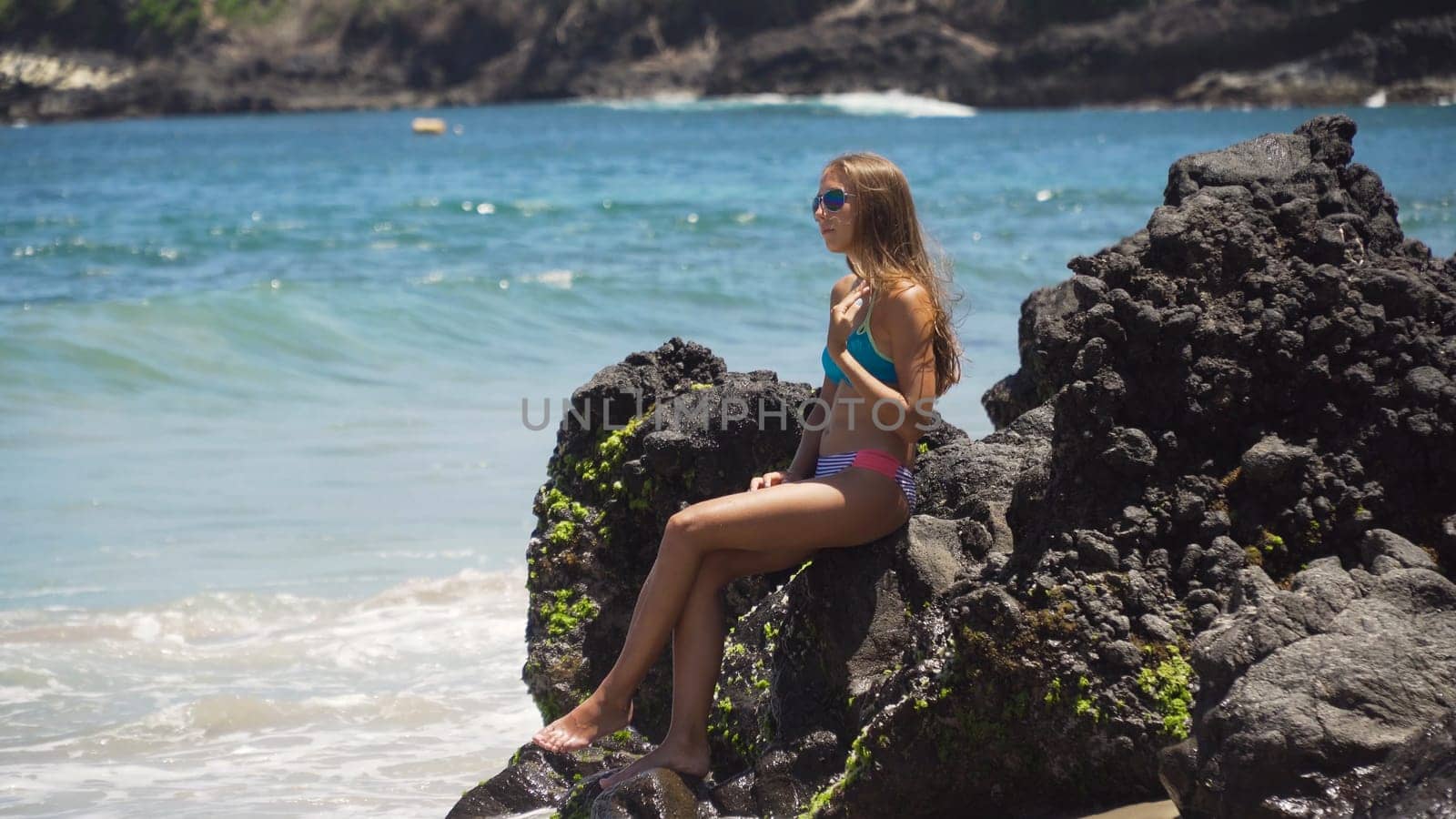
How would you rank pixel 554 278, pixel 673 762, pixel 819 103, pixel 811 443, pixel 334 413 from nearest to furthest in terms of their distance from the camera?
pixel 673 762
pixel 811 443
pixel 334 413
pixel 554 278
pixel 819 103

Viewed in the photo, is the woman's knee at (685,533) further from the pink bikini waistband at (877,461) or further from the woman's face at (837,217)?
the woman's face at (837,217)

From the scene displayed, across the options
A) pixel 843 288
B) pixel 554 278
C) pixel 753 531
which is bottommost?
pixel 554 278

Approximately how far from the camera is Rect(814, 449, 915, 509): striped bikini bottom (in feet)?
11.5

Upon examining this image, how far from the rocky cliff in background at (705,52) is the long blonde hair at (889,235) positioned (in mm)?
58181

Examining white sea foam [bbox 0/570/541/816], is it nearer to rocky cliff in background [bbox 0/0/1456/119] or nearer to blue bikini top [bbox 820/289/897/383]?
blue bikini top [bbox 820/289/897/383]

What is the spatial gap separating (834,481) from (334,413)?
7.21 meters

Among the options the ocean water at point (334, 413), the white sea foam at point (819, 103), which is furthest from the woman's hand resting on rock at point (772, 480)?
the white sea foam at point (819, 103)

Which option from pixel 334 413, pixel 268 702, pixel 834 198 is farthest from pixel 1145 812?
pixel 334 413

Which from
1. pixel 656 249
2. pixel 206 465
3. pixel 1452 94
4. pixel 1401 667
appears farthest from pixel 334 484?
pixel 1452 94

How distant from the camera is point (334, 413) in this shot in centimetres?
1008

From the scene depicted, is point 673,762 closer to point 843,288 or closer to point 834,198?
point 843,288

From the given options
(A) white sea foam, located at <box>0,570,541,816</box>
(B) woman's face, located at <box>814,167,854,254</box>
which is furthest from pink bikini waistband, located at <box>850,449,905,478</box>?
(A) white sea foam, located at <box>0,570,541,816</box>

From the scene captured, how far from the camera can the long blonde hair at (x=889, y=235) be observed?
366 cm

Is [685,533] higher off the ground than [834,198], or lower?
lower
